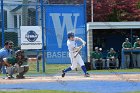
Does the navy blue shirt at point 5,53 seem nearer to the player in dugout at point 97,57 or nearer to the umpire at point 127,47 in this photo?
the player in dugout at point 97,57

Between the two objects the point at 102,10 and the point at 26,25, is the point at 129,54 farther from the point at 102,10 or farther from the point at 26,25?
the point at 102,10

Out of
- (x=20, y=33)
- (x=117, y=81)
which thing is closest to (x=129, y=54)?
(x=20, y=33)

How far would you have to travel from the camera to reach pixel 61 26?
25.4 meters

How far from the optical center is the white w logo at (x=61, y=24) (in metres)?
25.3

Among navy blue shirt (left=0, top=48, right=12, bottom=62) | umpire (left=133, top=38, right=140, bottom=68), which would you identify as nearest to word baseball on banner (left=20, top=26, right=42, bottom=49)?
navy blue shirt (left=0, top=48, right=12, bottom=62)

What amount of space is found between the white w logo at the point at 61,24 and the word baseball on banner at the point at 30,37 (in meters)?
1.41

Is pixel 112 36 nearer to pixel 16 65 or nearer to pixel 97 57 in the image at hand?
pixel 97 57

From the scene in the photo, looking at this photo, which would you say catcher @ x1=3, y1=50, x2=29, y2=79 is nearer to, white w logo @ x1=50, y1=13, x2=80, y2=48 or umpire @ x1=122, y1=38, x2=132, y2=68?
white w logo @ x1=50, y1=13, x2=80, y2=48

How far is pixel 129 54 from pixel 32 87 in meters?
12.8

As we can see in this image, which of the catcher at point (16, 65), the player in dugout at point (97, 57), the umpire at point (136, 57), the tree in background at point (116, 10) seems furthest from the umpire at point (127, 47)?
the tree in background at point (116, 10)

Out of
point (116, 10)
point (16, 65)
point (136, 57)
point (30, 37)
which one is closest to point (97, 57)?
point (136, 57)

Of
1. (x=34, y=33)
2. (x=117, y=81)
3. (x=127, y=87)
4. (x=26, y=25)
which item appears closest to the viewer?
(x=127, y=87)

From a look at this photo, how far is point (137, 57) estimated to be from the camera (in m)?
28.4

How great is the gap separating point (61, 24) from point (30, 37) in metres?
2.04
